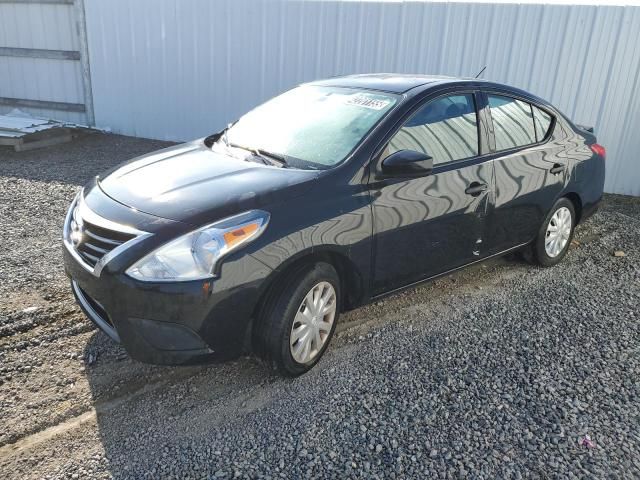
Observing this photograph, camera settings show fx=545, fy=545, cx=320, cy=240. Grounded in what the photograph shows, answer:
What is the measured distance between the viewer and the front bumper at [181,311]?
8.68ft

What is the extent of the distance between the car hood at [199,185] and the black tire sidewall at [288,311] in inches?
17.8

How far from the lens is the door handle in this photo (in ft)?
12.5

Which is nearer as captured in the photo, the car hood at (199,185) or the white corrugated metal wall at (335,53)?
the car hood at (199,185)

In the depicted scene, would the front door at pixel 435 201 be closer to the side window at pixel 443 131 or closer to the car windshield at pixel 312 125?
the side window at pixel 443 131

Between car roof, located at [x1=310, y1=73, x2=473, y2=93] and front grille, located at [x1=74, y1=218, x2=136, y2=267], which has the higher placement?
car roof, located at [x1=310, y1=73, x2=473, y2=93]

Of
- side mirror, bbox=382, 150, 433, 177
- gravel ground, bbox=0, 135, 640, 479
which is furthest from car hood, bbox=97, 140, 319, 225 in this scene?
gravel ground, bbox=0, 135, 640, 479

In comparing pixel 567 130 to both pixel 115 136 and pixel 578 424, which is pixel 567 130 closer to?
pixel 578 424

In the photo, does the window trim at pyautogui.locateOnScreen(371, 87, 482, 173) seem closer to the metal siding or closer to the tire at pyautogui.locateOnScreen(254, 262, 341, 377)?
the tire at pyautogui.locateOnScreen(254, 262, 341, 377)

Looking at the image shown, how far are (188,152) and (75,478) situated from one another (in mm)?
2129

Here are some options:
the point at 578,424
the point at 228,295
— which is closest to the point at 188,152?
the point at 228,295

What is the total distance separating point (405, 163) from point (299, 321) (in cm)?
113

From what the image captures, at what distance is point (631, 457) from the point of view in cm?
269

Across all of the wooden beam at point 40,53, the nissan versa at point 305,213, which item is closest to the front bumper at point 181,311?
the nissan versa at point 305,213

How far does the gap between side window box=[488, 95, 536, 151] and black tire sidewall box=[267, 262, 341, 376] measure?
1.92 m
